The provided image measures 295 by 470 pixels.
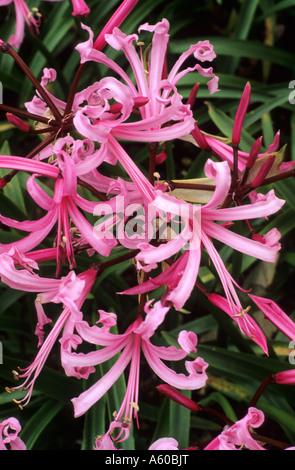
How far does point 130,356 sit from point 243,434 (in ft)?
0.74

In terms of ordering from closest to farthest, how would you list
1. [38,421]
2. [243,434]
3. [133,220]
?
[243,434] → [133,220] → [38,421]

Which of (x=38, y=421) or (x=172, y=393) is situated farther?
(x=38, y=421)

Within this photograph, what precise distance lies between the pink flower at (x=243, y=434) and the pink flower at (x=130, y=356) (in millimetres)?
83

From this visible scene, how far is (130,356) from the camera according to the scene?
936 mm

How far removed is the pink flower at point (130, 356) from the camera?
832 millimetres

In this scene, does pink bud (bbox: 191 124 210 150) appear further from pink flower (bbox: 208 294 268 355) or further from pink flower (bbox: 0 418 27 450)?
pink flower (bbox: 0 418 27 450)

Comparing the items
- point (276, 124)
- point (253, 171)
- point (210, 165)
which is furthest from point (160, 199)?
point (276, 124)

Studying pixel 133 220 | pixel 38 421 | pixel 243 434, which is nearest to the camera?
pixel 243 434

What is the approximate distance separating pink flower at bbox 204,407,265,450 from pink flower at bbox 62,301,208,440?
83mm

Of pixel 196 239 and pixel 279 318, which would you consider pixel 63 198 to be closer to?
pixel 196 239

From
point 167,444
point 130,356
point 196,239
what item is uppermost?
point 196,239

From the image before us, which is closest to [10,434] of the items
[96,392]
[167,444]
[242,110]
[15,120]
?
[96,392]

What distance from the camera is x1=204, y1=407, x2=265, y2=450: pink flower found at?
0.82 metres
